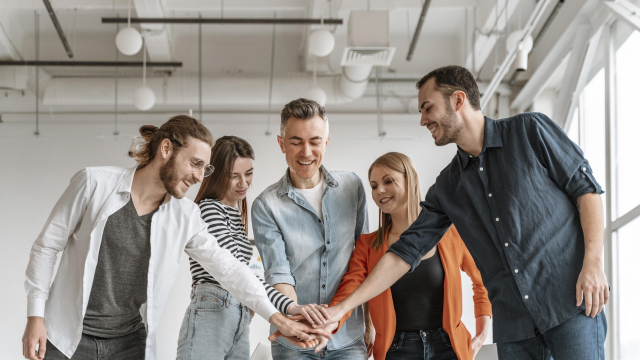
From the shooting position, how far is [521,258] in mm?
2148

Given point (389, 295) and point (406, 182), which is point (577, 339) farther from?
point (406, 182)

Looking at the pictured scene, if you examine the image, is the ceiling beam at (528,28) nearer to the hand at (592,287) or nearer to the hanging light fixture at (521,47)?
the hanging light fixture at (521,47)

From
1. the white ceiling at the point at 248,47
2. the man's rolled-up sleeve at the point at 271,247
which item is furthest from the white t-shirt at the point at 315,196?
the white ceiling at the point at 248,47

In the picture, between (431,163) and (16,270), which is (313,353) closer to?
(431,163)

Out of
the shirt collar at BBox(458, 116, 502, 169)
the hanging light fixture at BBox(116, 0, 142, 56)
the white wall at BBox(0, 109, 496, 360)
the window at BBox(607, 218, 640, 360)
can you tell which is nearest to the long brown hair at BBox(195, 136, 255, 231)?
the shirt collar at BBox(458, 116, 502, 169)

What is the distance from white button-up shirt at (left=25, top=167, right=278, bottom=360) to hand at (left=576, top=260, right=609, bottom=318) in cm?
121

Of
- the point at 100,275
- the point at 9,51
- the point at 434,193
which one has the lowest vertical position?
the point at 100,275

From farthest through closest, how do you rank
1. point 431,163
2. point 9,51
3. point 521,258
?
point 431,163 → point 9,51 → point 521,258

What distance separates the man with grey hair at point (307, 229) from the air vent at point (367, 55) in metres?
3.17

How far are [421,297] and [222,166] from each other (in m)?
1.17

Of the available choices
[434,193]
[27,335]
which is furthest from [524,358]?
[27,335]

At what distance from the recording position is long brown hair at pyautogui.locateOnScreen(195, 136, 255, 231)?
10.3 feet

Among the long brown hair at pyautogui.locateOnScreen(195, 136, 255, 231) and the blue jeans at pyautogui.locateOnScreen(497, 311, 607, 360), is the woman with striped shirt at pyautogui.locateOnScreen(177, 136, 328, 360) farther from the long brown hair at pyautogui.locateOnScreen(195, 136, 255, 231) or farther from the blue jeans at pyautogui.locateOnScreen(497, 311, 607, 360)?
the blue jeans at pyautogui.locateOnScreen(497, 311, 607, 360)

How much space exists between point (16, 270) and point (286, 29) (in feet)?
14.1
